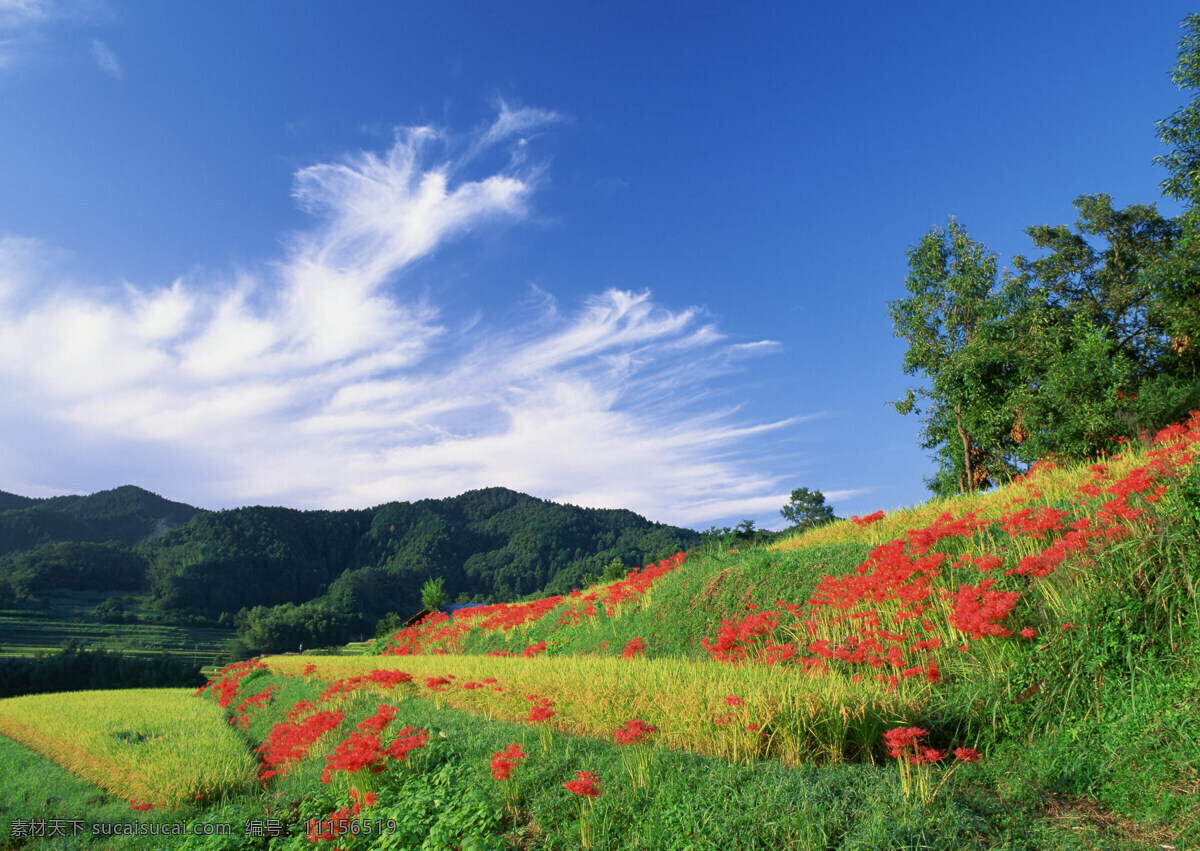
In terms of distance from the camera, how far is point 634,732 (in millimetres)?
5145

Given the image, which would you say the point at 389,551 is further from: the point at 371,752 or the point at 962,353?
the point at 371,752

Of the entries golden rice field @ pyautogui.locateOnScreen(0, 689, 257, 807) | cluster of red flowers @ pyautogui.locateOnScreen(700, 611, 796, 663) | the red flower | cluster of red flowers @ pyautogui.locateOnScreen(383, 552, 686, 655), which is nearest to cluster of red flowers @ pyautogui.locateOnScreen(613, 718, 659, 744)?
the red flower

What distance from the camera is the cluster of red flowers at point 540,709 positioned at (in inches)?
249

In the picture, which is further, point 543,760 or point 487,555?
point 487,555

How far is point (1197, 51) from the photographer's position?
570 inches

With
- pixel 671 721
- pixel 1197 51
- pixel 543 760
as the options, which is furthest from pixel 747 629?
pixel 1197 51

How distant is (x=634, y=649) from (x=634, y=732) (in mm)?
6651

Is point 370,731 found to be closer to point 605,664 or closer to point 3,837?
point 605,664

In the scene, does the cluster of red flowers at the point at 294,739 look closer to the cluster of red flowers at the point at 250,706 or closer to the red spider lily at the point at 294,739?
the red spider lily at the point at 294,739

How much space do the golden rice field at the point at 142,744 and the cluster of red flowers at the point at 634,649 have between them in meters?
6.31

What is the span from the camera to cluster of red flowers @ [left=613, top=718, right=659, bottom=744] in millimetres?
5172

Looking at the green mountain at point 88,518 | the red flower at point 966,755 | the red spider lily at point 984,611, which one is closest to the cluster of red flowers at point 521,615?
the red spider lily at point 984,611

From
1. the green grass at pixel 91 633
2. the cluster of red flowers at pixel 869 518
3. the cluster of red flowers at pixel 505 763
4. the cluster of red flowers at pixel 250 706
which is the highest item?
the cluster of red flowers at pixel 869 518

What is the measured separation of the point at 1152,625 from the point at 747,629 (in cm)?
470
